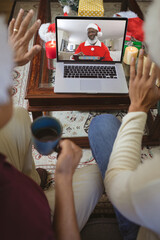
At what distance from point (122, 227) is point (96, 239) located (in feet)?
0.35

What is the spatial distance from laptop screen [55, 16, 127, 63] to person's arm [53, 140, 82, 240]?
72 cm

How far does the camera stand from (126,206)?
1.77 feet

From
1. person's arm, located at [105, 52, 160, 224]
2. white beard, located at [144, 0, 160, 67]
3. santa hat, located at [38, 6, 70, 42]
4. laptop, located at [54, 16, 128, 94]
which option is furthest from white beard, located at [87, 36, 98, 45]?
white beard, located at [144, 0, 160, 67]

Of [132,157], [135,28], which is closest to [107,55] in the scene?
[135,28]

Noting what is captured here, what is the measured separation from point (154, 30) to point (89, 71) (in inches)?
22.4

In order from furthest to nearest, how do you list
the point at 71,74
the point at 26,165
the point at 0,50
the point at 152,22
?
the point at 71,74, the point at 26,165, the point at 152,22, the point at 0,50

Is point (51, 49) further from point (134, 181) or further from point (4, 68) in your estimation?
point (134, 181)

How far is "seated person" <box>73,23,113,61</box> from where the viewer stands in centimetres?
116

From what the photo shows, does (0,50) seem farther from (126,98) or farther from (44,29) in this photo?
(44,29)

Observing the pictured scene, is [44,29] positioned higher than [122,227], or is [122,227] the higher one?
[44,29]

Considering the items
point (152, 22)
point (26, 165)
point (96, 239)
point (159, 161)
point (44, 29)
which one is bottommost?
point (96, 239)

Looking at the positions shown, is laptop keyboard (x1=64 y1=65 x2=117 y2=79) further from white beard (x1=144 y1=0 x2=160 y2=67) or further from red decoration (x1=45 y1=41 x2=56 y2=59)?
white beard (x1=144 y1=0 x2=160 y2=67)

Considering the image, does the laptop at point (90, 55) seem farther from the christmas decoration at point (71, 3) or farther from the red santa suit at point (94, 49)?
the christmas decoration at point (71, 3)

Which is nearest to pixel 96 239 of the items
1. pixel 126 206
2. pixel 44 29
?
pixel 126 206
